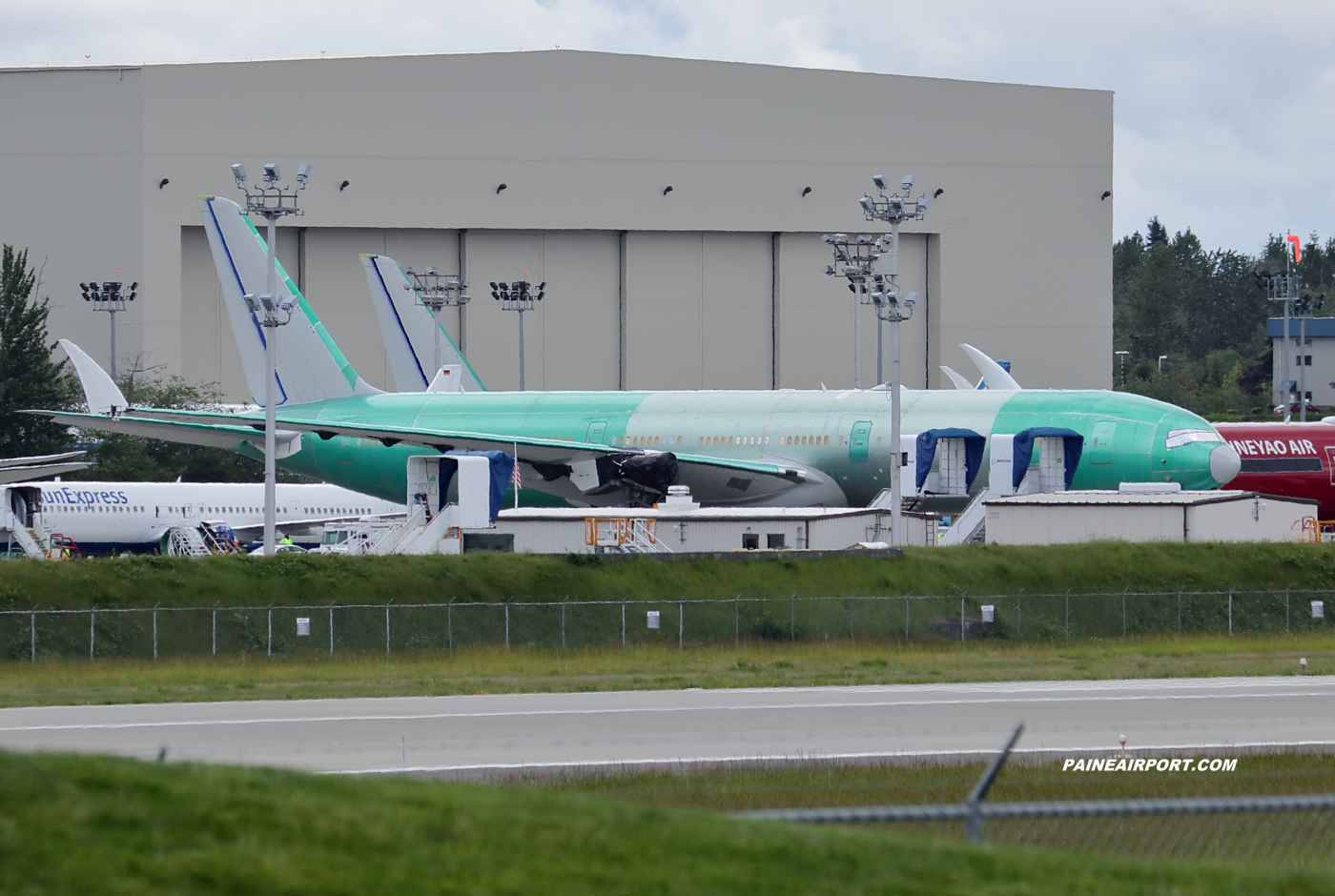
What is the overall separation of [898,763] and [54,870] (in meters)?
10.6

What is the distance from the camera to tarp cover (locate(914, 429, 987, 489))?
41781 millimetres

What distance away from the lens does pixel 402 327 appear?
6619 cm

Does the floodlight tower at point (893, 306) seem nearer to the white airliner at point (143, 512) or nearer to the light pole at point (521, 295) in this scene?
the white airliner at point (143, 512)

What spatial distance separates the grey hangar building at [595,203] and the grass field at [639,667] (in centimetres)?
5419

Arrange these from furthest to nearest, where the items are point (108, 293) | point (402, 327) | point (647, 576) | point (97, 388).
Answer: point (108, 293) → point (402, 327) → point (97, 388) → point (647, 576)

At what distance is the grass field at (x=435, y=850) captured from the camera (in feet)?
26.2

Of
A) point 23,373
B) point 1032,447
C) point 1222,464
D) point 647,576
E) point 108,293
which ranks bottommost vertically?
point 647,576

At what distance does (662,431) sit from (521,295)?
27.3 m

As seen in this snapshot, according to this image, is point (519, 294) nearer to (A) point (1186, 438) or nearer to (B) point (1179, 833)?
(A) point (1186, 438)

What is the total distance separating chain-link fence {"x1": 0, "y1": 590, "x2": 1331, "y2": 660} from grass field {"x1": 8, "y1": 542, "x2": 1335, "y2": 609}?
1.29 metres

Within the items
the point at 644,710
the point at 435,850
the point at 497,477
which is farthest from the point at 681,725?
the point at 497,477

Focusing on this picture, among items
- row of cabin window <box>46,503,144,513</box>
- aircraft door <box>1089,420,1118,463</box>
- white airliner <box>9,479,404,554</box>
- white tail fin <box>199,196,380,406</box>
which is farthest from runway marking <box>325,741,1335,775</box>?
row of cabin window <box>46,503,144,513</box>

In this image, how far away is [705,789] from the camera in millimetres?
15359

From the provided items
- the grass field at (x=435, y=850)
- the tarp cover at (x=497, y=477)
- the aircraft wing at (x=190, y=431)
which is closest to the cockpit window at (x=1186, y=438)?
the tarp cover at (x=497, y=477)
